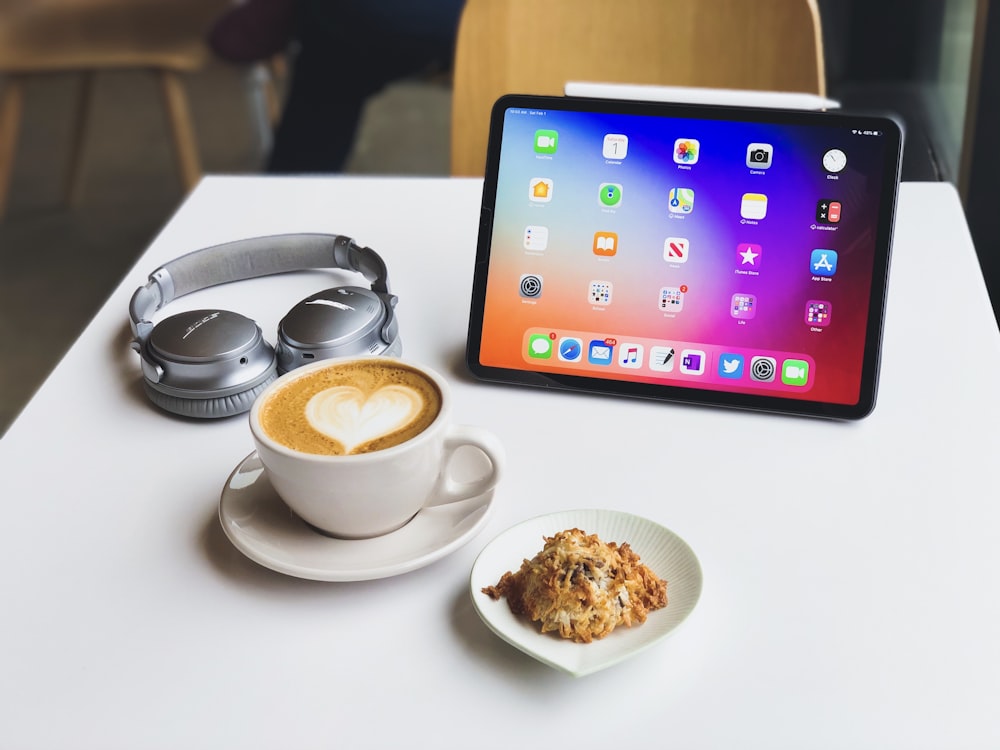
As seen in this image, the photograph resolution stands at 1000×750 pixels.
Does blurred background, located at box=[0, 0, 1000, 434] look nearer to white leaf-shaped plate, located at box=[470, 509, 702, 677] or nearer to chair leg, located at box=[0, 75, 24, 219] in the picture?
chair leg, located at box=[0, 75, 24, 219]

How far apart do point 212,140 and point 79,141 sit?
1.70 ft

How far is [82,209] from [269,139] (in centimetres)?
57

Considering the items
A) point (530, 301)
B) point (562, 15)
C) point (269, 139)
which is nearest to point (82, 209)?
point (269, 139)

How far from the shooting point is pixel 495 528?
56 centimetres

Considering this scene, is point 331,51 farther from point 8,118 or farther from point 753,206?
point 753,206

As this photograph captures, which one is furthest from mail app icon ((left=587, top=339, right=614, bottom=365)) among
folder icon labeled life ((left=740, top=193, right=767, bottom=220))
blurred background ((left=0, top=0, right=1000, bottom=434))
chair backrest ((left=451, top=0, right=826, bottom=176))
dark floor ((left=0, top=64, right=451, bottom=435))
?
dark floor ((left=0, top=64, right=451, bottom=435))

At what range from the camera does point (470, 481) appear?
0.57 metres

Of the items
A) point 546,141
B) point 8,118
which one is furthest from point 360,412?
point 8,118

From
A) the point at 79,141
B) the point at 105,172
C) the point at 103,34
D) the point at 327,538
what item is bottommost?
the point at 105,172

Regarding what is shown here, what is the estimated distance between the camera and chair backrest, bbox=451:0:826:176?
1.10 m

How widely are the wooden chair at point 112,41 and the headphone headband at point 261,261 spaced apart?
162 centimetres

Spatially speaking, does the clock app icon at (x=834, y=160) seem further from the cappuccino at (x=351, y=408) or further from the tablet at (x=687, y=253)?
the cappuccino at (x=351, y=408)

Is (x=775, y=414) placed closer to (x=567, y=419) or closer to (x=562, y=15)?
(x=567, y=419)

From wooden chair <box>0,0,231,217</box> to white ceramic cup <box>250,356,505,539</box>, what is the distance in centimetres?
197
